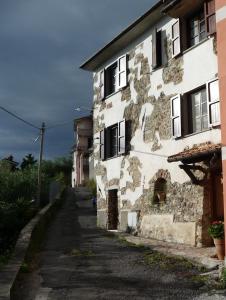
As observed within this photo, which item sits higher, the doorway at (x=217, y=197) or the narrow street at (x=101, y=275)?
the doorway at (x=217, y=197)

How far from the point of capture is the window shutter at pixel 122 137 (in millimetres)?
16891

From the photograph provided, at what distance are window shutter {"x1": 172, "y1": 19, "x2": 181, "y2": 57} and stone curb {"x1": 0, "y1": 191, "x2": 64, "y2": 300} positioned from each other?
7361mm

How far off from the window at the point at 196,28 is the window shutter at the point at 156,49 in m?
1.55

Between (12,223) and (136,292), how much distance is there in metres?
9.17

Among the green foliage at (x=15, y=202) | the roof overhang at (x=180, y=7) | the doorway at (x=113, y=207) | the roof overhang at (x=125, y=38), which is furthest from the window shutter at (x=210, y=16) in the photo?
the green foliage at (x=15, y=202)

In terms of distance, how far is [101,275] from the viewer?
30.9 ft

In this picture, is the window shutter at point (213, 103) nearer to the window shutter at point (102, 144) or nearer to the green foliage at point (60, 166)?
the window shutter at point (102, 144)

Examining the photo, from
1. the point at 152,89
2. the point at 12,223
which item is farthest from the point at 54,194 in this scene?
the point at 152,89

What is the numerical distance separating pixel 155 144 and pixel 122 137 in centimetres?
240

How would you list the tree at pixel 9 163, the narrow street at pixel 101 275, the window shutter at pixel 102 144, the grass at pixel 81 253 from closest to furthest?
1. the narrow street at pixel 101 275
2. the grass at pixel 81 253
3. the window shutter at pixel 102 144
4. the tree at pixel 9 163

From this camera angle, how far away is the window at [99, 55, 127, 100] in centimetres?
1774

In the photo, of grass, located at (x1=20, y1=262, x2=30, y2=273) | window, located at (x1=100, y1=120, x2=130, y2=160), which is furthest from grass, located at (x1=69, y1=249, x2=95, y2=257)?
window, located at (x1=100, y1=120, x2=130, y2=160)

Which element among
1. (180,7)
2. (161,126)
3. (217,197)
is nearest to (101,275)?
(217,197)

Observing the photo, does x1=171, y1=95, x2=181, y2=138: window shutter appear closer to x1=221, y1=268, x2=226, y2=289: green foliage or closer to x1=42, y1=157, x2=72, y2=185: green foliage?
x1=221, y1=268, x2=226, y2=289: green foliage
